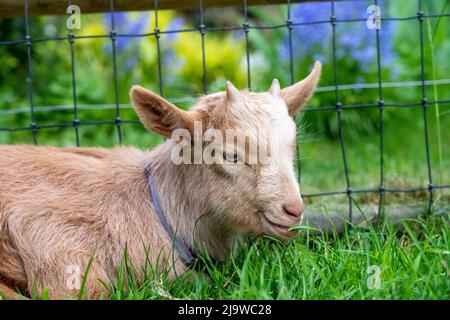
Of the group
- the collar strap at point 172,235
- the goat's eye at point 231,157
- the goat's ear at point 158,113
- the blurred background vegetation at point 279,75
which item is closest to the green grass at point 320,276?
the collar strap at point 172,235

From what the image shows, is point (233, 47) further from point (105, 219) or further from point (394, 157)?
point (105, 219)

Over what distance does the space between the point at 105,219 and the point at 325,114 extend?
5000mm

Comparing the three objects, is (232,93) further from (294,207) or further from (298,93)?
(294,207)

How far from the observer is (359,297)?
3.13 m

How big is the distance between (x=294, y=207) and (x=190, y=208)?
23.7 inches

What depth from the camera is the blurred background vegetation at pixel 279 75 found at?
7.78m

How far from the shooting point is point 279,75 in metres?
8.42

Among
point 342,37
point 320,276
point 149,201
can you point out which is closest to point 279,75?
point 342,37

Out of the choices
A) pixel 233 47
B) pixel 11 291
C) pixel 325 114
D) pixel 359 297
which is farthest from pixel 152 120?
pixel 233 47

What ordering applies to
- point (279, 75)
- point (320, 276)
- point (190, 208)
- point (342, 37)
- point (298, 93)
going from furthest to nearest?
1. point (342, 37)
2. point (279, 75)
3. point (298, 93)
4. point (190, 208)
5. point (320, 276)

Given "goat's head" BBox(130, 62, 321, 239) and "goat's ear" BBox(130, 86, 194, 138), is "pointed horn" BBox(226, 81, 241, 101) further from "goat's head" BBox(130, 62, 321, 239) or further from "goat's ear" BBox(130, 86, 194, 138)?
"goat's ear" BBox(130, 86, 194, 138)

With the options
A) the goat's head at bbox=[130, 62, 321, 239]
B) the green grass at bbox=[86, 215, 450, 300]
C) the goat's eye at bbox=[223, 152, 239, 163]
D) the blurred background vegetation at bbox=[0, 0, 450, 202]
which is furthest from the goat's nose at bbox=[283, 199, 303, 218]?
the blurred background vegetation at bbox=[0, 0, 450, 202]

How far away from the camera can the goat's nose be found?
338 centimetres

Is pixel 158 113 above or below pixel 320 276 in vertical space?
above
